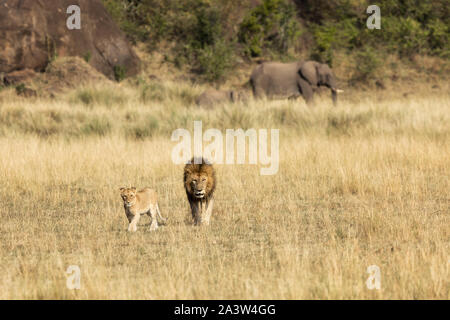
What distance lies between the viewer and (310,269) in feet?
19.8

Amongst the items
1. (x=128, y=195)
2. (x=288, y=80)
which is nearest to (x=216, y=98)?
(x=288, y=80)

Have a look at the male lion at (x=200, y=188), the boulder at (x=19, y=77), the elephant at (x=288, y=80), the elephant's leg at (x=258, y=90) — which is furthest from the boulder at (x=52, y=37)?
the male lion at (x=200, y=188)

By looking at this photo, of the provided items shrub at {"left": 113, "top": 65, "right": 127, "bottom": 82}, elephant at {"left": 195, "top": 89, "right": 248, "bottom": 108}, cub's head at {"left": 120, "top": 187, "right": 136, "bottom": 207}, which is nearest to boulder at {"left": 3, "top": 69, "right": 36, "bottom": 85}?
shrub at {"left": 113, "top": 65, "right": 127, "bottom": 82}

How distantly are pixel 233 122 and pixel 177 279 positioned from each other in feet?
38.9

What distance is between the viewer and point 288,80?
2447 cm

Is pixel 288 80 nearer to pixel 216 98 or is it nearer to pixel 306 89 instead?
pixel 306 89

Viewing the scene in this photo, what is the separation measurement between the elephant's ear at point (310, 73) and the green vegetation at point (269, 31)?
5766mm

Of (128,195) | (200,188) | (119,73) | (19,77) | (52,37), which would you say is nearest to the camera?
(128,195)

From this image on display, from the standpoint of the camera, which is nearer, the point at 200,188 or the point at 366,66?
the point at 200,188

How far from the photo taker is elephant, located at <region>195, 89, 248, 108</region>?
67.8ft

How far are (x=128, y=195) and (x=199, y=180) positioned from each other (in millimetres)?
742
